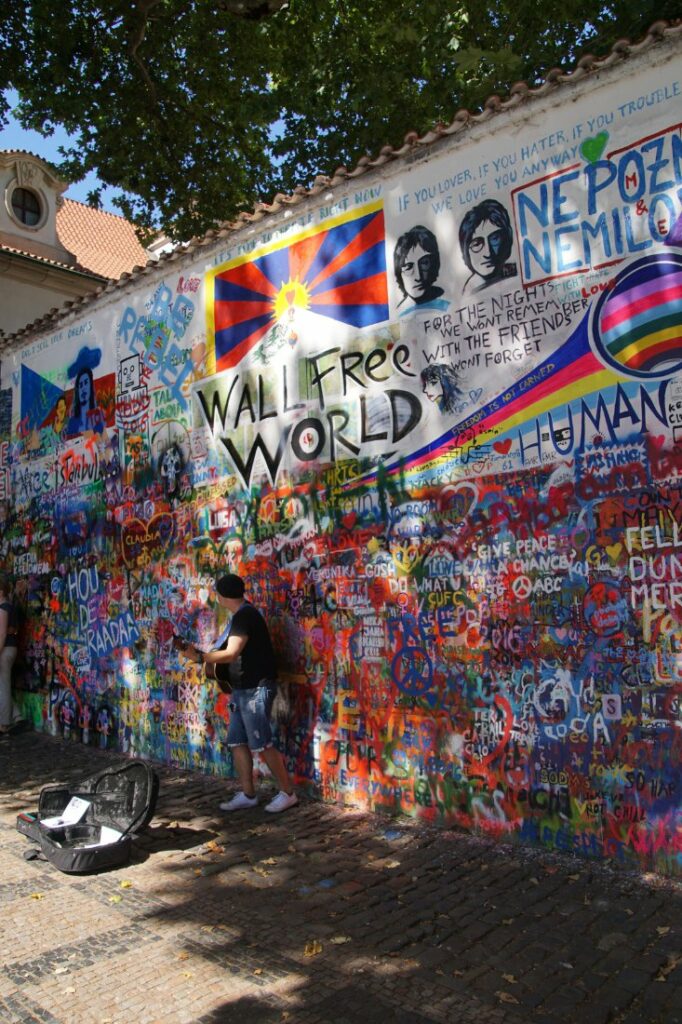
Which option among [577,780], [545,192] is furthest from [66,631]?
[545,192]

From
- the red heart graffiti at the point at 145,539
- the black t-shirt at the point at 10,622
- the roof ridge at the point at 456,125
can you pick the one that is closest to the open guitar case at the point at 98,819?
the red heart graffiti at the point at 145,539

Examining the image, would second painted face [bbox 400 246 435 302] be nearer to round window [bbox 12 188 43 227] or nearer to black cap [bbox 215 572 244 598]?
black cap [bbox 215 572 244 598]

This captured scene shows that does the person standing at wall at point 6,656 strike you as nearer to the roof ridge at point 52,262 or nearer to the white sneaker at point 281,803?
the white sneaker at point 281,803

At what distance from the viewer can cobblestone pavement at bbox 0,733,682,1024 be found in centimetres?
339

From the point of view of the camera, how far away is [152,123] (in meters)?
12.9

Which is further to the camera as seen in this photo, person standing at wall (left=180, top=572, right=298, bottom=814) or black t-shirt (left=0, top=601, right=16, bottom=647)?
black t-shirt (left=0, top=601, right=16, bottom=647)

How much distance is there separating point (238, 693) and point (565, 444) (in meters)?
2.98

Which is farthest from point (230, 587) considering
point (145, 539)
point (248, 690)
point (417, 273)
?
point (417, 273)

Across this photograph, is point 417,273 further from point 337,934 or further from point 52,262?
point 52,262

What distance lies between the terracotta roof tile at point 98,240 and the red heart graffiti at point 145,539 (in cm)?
1505

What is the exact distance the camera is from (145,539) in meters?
7.97

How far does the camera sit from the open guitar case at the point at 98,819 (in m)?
5.02

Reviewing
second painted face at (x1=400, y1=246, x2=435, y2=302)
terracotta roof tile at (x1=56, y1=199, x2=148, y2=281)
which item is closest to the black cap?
second painted face at (x1=400, y1=246, x2=435, y2=302)

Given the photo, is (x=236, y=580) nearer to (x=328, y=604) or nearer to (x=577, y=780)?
(x=328, y=604)
